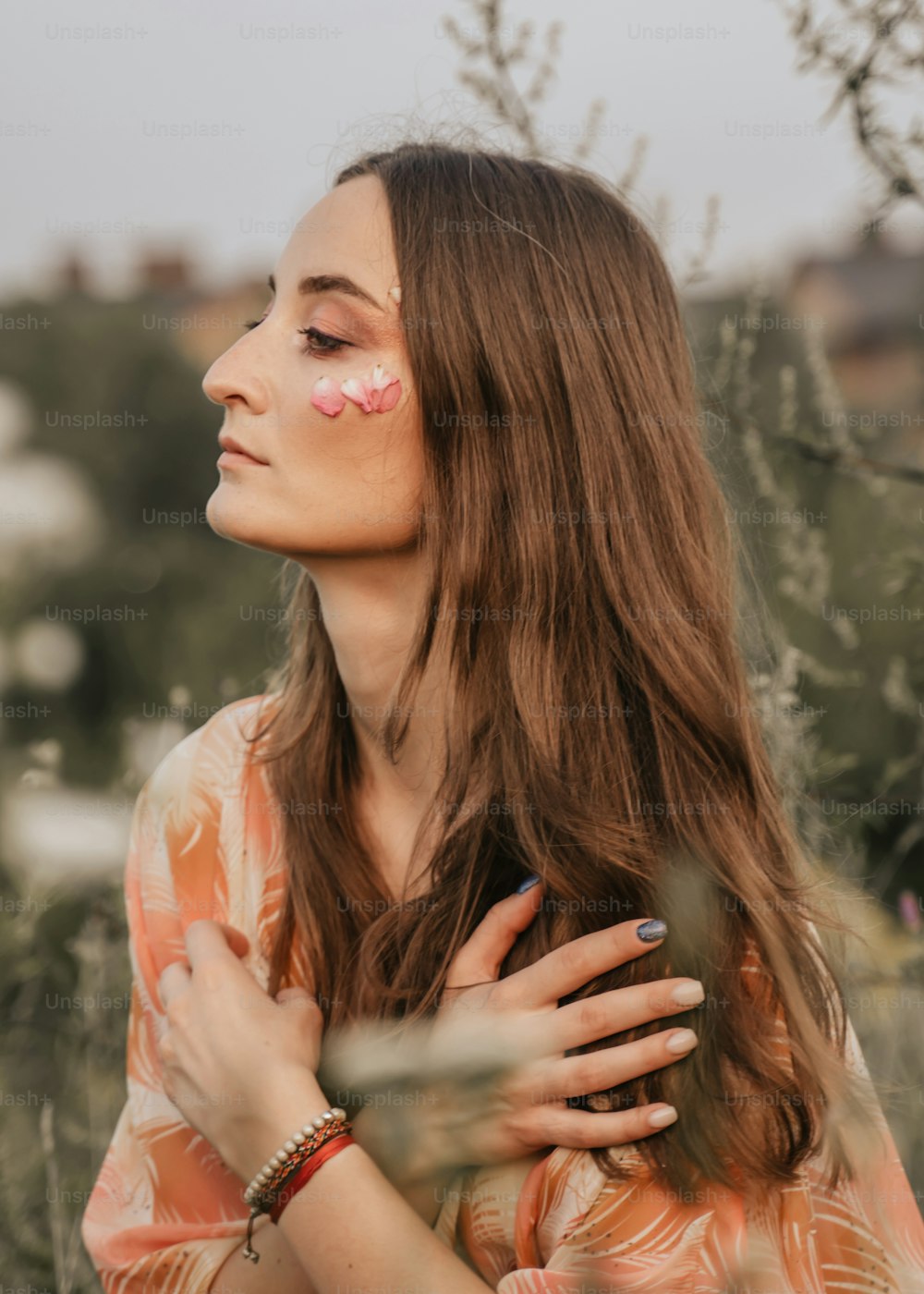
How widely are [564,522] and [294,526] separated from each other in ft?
1.35

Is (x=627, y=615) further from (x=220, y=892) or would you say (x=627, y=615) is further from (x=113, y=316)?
(x=113, y=316)

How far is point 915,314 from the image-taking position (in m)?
2.90

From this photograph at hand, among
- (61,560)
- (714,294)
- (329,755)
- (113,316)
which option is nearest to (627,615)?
(329,755)

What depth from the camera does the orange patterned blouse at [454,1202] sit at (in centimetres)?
164

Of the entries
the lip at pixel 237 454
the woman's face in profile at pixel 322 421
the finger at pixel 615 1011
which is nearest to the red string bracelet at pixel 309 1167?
the finger at pixel 615 1011

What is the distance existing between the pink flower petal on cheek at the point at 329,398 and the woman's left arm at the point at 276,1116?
80 cm

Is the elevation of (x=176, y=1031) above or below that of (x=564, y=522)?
below

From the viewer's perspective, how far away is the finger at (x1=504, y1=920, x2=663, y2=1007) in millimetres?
1756

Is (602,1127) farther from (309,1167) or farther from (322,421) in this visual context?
(322,421)

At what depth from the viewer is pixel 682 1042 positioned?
1.71m

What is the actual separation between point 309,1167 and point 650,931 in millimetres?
547

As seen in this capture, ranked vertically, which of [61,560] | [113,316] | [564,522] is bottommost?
[61,560]

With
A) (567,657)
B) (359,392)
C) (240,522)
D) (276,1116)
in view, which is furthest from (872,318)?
(276,1116)

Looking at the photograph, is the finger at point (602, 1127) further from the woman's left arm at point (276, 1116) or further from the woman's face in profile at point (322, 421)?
the woman's face in profile at point (322, 421)
